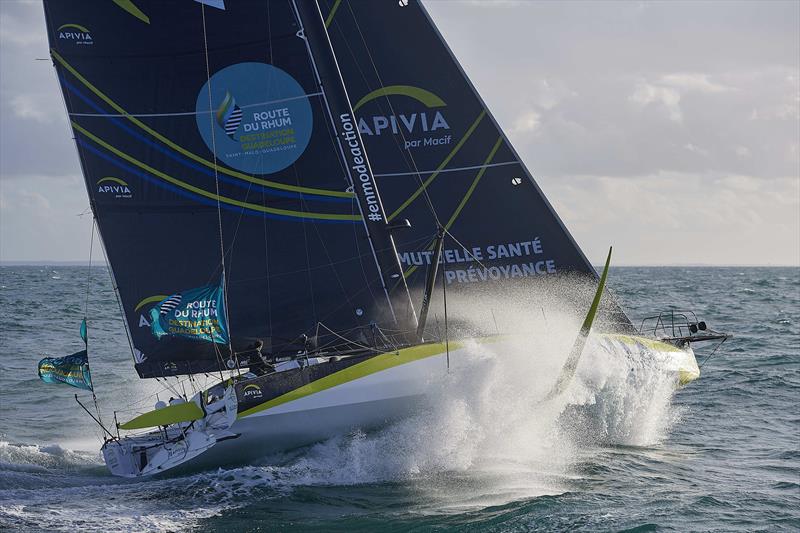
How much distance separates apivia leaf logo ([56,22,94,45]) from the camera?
499 inches

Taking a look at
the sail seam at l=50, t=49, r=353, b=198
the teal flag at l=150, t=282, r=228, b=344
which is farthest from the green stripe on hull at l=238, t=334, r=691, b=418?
the sail seam at l=50, t=49, r=353, b=198

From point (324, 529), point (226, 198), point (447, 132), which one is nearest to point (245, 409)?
point (324, 529)

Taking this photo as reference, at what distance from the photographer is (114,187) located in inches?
513

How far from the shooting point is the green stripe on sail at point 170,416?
1117 centimetres

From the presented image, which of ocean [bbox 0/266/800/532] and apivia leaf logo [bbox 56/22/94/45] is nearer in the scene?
ocean [bbox 0/266/800/532]

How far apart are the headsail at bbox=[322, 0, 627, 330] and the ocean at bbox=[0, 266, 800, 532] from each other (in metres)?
2.31

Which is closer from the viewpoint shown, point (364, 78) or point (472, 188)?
point (472, 188)

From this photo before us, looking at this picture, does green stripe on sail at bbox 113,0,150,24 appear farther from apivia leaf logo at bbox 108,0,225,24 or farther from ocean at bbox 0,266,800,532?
ocean at bbox 0,266,800,532

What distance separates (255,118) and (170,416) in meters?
4.12

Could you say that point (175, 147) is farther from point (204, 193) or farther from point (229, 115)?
point (229, 115)

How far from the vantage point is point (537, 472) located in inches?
447

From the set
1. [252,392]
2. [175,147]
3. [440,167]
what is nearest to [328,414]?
[252,392]

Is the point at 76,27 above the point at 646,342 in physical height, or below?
above

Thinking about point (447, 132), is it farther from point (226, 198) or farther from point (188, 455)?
point (188, 455)
